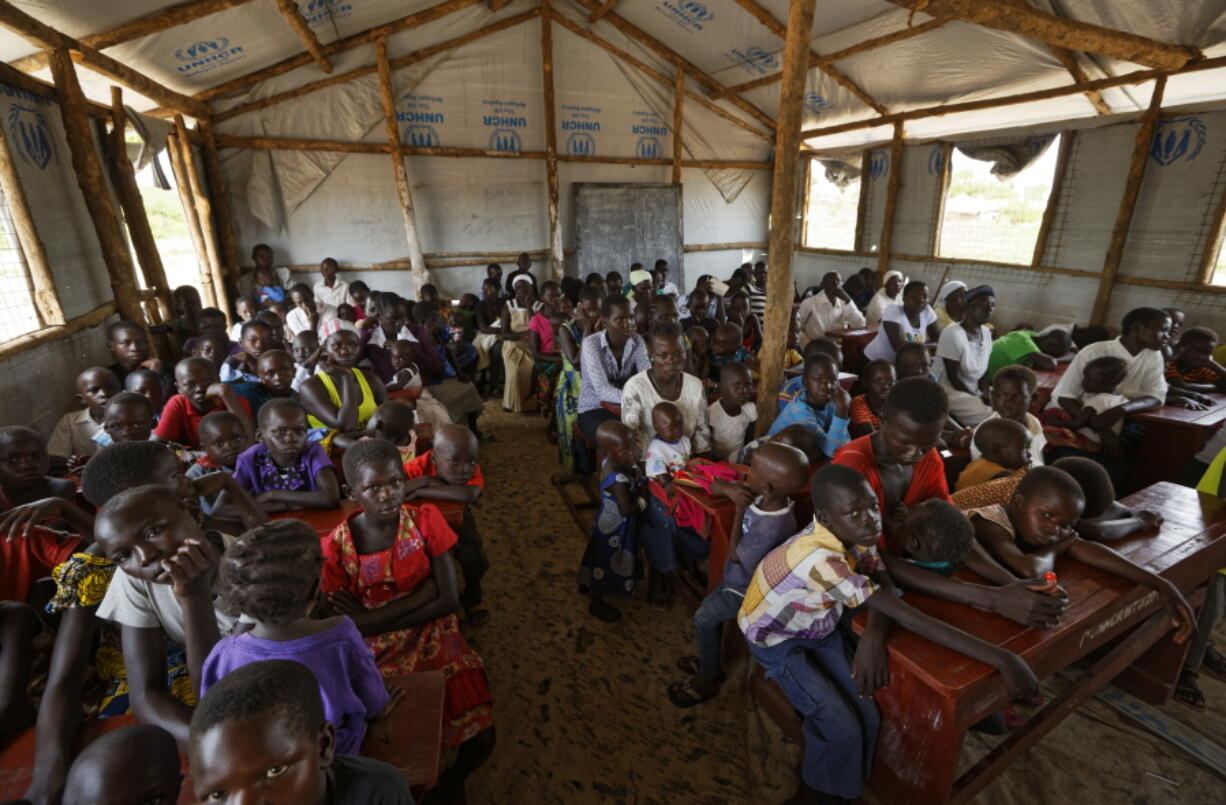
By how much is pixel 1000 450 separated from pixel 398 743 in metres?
2.52

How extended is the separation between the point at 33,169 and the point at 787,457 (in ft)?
18.3

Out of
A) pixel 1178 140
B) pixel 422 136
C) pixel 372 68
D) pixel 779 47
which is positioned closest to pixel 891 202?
pixel 779 47

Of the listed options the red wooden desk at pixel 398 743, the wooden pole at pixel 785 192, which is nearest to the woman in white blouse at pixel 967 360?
the wooden pole at pixel 785 192

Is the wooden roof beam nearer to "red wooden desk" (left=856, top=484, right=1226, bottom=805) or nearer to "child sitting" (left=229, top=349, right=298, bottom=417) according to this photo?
"red wooden desk" (left=856, top=484, right=1226, bottom=805)

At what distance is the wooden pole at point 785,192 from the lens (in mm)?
3482

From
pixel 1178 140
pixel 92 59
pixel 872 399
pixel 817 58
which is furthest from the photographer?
pixel 817 58

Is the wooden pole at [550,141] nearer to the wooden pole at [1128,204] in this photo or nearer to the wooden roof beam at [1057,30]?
the wooden roof beam at [1057,30]

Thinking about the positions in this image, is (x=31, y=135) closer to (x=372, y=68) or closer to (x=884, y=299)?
(x=372, y=68)

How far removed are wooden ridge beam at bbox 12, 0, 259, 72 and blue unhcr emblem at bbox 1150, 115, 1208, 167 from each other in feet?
30.2

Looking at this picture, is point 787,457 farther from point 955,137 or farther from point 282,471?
point 955,137

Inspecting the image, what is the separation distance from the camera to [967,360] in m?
4.10

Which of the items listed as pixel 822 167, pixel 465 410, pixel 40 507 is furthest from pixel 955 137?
pixel 40 507

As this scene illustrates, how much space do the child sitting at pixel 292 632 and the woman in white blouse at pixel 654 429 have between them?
1.71 metres

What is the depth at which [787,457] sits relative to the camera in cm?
207
